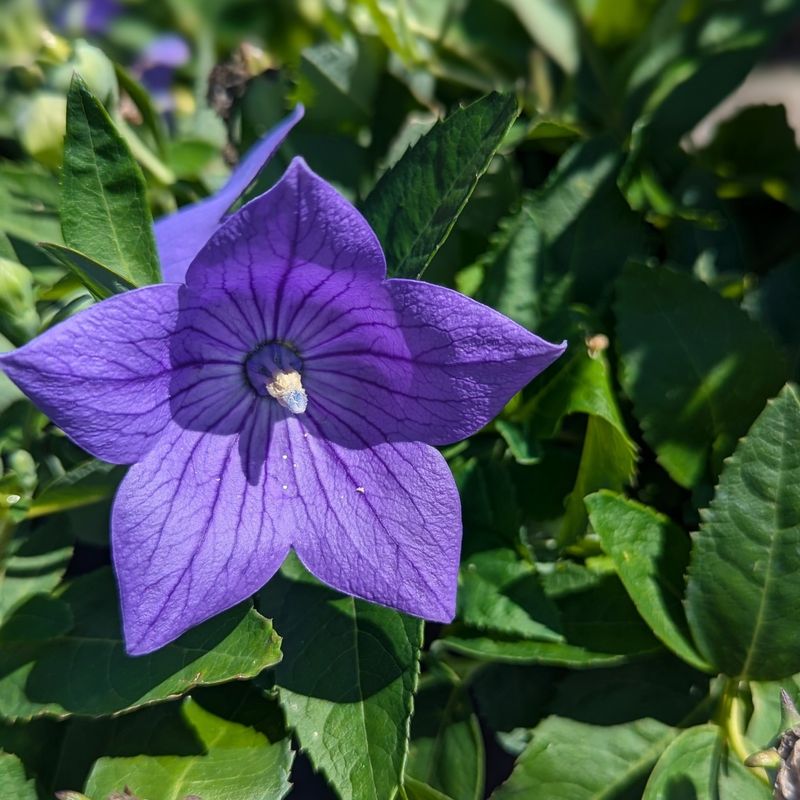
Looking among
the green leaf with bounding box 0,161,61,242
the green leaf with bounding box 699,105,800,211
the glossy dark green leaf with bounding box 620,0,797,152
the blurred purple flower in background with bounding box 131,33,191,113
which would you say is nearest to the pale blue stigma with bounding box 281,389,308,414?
the green leaf with bounding box 0,161,61,242

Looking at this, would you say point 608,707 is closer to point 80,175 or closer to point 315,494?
point 315,494

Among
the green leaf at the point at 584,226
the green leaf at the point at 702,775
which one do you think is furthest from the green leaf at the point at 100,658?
the green leaf at the point at 584,226

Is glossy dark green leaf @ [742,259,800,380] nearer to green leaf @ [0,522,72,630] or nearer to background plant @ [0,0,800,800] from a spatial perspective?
background plant @ [0,0,800,800]

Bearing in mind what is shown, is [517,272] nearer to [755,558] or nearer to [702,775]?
[755,558]

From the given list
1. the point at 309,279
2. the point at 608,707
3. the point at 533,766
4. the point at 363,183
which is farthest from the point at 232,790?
the point at 363,183

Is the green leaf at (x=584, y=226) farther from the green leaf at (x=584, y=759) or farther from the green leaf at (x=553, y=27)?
the green leaf at (x=584, y=759)

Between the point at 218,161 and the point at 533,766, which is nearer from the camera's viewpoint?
the point at 533,766

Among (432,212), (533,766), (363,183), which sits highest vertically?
(432,212)
